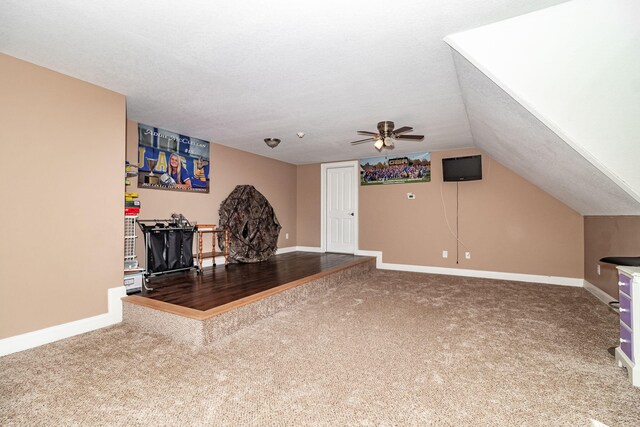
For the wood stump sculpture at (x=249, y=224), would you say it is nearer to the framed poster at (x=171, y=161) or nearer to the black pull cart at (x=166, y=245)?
the framed poster at (x=171, y=161)

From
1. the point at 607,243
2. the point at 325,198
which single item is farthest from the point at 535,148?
the point at 325,198

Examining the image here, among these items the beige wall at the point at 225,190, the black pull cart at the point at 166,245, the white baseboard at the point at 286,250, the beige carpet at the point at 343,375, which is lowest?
the beige carpet at the point at 343,375

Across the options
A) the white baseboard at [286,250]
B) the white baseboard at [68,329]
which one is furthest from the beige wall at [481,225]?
the white baseboard at [68,329]

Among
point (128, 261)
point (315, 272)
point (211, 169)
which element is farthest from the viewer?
point (211, 169)

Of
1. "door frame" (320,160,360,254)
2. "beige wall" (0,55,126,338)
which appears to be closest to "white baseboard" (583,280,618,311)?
"door frame" (320,160,360,254)

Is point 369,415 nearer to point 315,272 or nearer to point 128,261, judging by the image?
point 315,272

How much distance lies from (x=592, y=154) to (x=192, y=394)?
338cm

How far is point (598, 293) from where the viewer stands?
3.90m

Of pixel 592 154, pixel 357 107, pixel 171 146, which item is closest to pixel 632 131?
pixel 592 154

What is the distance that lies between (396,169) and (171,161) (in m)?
4.17

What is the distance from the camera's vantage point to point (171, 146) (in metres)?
4.43

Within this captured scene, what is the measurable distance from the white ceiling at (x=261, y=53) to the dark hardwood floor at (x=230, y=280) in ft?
7.05

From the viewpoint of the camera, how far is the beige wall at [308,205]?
6965 millimetres

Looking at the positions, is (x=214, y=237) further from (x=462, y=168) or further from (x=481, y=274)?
(x=481, y=274)
